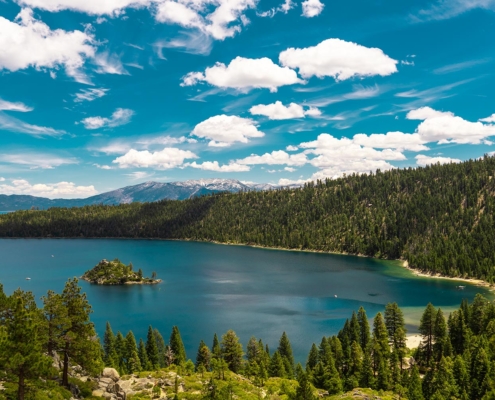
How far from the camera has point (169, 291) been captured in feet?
606

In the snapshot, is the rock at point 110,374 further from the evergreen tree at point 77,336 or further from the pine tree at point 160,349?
the pine tree at point 160,349

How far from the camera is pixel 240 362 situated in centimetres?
8512

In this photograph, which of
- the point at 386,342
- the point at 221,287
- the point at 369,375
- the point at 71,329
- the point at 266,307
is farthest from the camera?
the point at 221,287

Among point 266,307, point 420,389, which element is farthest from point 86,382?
point 266,307

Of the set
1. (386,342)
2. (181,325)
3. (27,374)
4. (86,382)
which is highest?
(27,374)

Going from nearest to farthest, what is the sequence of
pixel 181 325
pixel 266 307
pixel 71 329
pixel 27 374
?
pixel 27 374 → pixel 71 329 → pixel 181 325 → pixel 266 307

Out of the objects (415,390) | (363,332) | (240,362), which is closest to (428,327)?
(363,332)

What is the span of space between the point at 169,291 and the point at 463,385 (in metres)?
141

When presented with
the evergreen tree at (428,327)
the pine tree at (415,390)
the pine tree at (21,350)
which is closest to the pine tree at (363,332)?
the evergreen tree at (428,327)

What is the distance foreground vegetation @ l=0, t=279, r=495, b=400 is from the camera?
38906 mm

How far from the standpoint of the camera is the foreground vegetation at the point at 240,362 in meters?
38.9

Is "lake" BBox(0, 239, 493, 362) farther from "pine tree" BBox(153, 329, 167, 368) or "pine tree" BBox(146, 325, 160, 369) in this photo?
"pine tree" BBox(146, 325, 160, 369)

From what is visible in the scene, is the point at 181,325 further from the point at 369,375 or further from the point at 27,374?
the point at 27,374

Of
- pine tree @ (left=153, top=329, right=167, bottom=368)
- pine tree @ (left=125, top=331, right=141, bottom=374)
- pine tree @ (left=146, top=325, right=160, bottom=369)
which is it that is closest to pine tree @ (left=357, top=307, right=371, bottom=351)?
pine tree @ (left=153, top=329, right=167, bottom=368)
